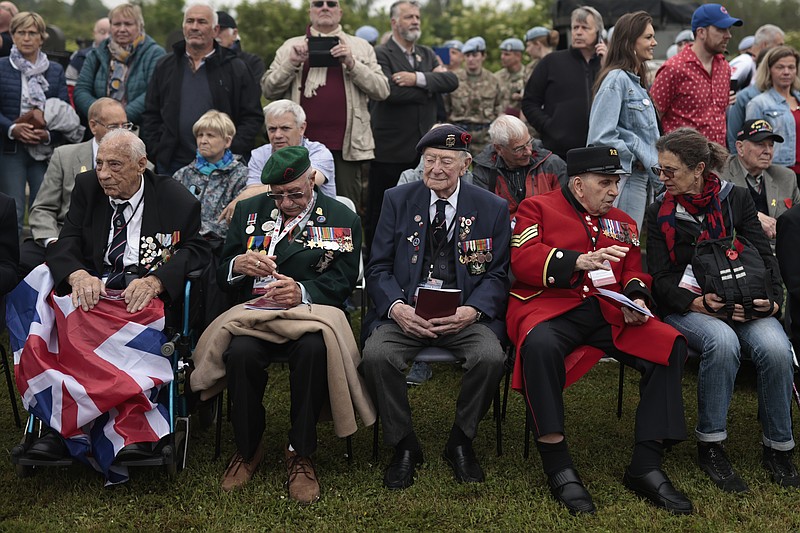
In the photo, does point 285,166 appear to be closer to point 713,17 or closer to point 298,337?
point 298,337


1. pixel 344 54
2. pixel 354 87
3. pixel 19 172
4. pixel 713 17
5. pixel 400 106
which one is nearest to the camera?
pixel 713 17

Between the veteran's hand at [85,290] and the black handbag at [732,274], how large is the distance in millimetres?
3129

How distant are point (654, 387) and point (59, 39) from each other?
28.0 ft

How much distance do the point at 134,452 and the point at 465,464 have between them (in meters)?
1.65

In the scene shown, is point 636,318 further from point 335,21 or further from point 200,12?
point 200,12

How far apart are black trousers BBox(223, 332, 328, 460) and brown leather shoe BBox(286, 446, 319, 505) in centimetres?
6

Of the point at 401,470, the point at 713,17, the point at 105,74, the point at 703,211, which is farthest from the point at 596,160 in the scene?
the point at 105,74

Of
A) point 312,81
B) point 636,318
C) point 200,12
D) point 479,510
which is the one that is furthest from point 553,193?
point 200,12

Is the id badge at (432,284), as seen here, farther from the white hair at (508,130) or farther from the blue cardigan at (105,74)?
the blue cardigan at (105,74)

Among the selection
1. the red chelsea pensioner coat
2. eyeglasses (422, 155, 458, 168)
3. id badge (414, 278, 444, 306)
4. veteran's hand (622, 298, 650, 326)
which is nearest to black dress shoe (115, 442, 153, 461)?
id badge (414, 278, 444, 306)

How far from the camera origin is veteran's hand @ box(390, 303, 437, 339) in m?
4.79

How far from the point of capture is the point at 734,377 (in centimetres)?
471

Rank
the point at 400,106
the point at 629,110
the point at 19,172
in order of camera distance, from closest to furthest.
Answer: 1. the point at 629,110
2. the point at 19,172
3. the point at 400,106

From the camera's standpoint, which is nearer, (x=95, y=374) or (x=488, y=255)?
(x=95, y=374)
